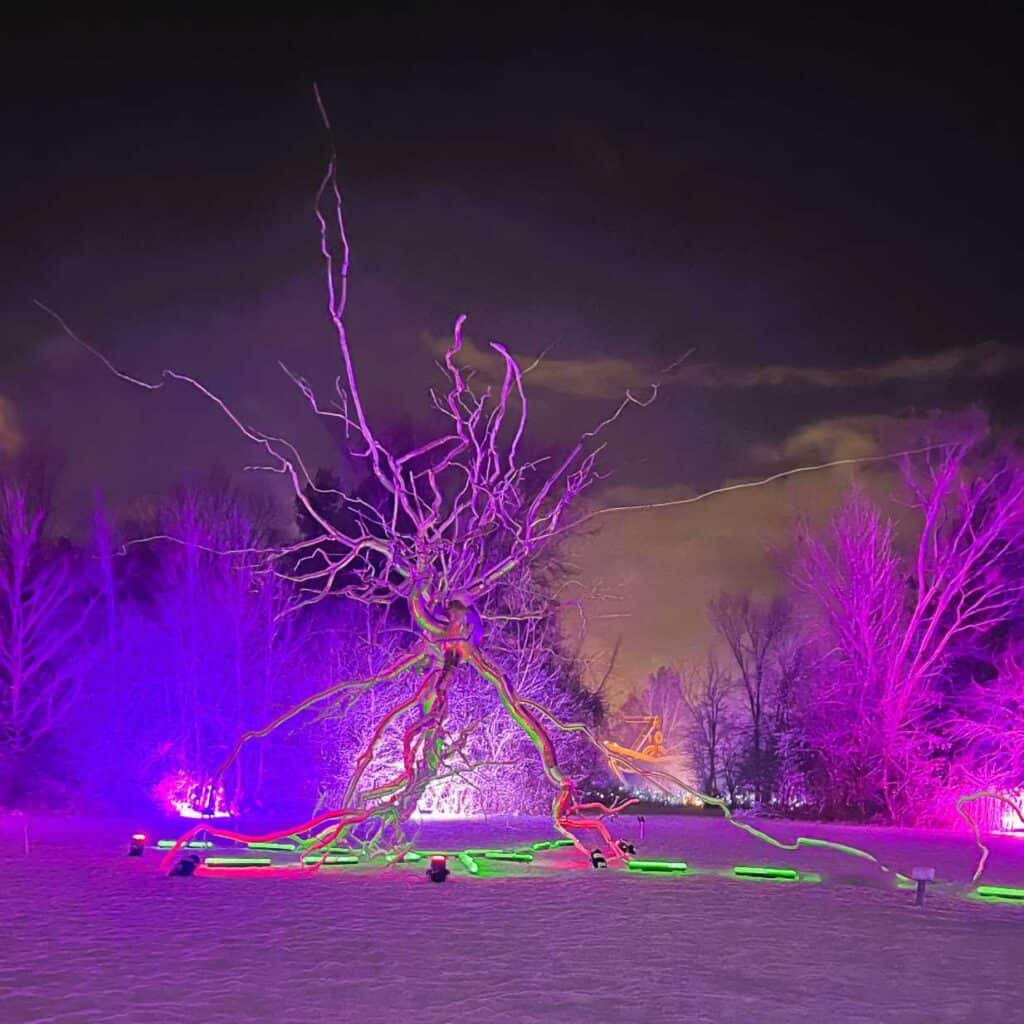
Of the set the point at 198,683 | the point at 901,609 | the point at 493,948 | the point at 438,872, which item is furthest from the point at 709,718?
the point at 493,948

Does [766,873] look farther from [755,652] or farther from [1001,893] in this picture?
[755,652]

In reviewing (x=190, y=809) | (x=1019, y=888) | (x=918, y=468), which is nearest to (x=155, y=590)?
(x=190, y=809)

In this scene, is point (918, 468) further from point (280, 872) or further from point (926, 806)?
point (280, 872)

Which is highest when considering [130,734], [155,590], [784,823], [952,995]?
[155,590]

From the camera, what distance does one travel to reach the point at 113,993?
5.56 metres

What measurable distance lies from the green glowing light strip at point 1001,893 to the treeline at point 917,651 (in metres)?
10.7

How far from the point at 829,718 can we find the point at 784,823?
2.22 meters

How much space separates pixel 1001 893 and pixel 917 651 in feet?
39.1

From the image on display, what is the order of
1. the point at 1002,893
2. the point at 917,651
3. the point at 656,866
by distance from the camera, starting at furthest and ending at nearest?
the point at 917,651, the point at 656,866, the point at 1002,893

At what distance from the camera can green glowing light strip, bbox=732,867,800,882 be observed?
37.2 feet

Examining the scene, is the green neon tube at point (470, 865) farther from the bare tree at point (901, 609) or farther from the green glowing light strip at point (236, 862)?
the bare tree at point (901, 609)

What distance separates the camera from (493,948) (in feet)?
23.0

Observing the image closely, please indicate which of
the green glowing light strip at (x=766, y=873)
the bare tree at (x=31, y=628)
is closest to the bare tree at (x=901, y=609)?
the green glowing light strip at (x=766, y=873)

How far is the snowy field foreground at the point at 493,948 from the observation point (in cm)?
545
